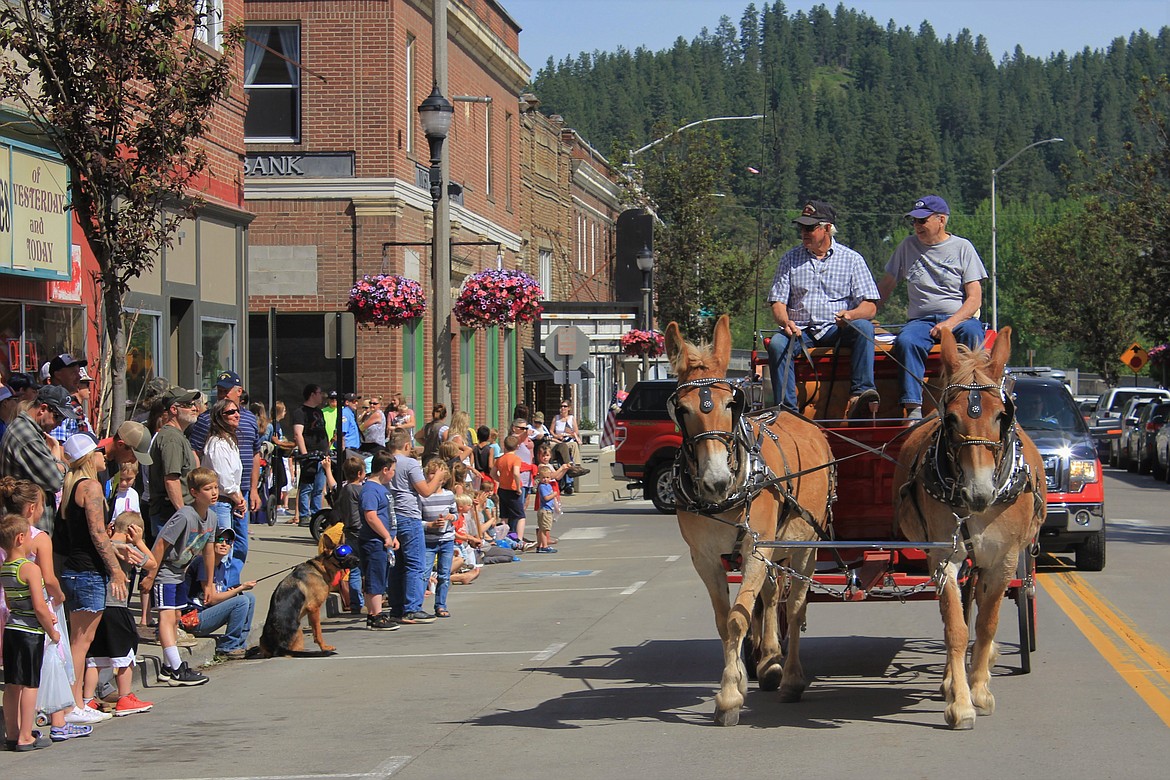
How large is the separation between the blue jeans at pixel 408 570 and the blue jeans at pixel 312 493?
7.01 metres

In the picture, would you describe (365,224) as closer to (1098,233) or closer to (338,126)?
(338,126)

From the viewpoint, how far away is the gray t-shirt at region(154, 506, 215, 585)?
11.8m

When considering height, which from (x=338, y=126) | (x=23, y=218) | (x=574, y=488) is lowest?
(x=574, y=488)

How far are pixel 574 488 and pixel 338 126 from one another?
9.99 meters

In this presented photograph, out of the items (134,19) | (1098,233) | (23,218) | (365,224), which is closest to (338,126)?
(365,224)

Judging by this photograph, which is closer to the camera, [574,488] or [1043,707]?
[1043,707]

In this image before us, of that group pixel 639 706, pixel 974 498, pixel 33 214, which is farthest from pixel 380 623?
pixel 974 498

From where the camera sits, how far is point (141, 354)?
1928 cm

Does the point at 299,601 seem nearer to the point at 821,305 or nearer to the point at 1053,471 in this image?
the point at 821,305

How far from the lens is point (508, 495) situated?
2186 cm

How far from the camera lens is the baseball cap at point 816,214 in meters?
10.5

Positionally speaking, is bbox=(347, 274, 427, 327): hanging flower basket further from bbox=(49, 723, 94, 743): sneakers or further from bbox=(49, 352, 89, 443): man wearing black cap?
bbox=(49, 723, 94, 743): sneakers

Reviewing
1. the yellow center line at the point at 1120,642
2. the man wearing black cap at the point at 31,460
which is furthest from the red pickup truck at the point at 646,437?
the man wearing black cap at the point at 31,460

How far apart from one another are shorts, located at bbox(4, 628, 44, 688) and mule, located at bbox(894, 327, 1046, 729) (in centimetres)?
541
